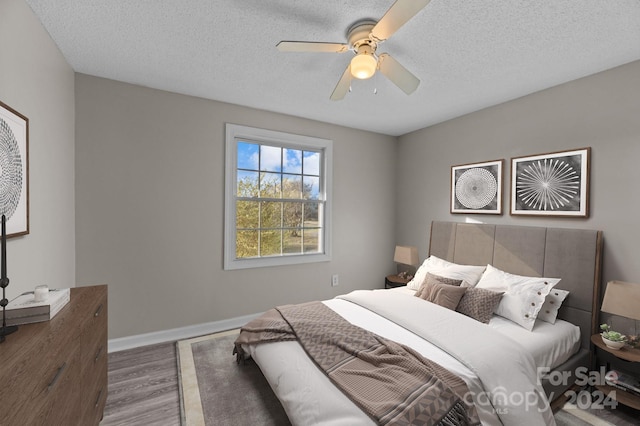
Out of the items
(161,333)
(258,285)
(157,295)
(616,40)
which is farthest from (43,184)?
(616,40)

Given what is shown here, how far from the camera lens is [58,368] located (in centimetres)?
103

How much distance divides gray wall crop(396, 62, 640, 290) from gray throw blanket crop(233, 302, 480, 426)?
6.34 ft

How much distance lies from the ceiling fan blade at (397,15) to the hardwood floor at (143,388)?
8.79 feet

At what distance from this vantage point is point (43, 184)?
1.94 metres

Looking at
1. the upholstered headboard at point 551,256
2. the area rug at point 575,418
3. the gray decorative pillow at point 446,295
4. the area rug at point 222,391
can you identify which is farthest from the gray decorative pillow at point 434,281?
the area rug at point 222,391

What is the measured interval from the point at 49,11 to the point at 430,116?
11.5 ft

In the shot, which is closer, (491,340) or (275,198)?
(491,340)

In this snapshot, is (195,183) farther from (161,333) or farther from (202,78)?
(161,333)

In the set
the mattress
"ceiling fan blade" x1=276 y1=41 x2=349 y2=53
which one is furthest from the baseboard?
"ceiling fan blade" x1=276 y1=41 x2=349 y2=53

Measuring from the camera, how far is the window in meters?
3.25

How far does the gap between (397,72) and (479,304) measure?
1944mm

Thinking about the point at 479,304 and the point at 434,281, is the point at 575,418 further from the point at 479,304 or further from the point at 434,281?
the point at 434,281

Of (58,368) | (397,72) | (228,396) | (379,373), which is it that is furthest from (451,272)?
(58,368)

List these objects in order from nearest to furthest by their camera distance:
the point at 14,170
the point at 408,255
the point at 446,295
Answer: the point at 14,170 < the point at 446,295 < the point at 408,255
